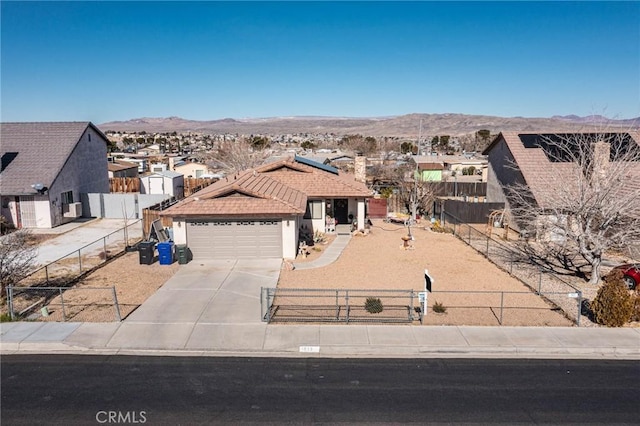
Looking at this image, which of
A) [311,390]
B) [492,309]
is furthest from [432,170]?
[311,390]

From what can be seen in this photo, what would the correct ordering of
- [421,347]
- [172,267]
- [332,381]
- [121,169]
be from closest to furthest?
[332,381]
[421,347]
[172,267]
[121,169]

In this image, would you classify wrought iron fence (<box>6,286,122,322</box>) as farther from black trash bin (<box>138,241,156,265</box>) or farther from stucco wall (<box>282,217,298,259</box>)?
stucco wall (<box>282,217,298,259</box>)

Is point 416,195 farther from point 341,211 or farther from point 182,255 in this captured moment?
point 182,255

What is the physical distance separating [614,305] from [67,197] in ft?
106

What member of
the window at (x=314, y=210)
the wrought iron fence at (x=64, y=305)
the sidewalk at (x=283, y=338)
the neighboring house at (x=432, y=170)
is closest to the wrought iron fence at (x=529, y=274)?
the sidewalk at (x=283, y=338)

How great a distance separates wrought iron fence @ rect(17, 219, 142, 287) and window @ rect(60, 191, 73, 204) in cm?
640

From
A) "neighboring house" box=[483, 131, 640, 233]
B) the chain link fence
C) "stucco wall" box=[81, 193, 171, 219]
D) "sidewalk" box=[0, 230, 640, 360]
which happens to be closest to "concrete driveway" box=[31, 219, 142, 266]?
the chain link fence

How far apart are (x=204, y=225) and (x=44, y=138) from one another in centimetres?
1933

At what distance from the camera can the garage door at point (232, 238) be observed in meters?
23.0

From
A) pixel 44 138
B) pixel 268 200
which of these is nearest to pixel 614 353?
pixel 268 200

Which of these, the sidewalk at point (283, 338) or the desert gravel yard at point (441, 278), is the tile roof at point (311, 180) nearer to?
the desert gravel yard at point (441, 278)

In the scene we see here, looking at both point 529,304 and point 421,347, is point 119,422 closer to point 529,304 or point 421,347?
point 421,347

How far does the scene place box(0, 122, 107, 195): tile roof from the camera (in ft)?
102

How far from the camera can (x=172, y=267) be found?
71.6 ft
